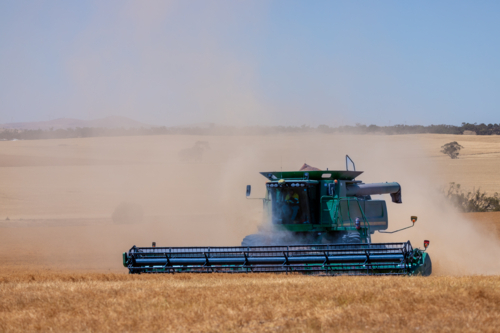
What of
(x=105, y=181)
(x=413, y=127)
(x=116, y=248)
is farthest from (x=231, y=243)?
(x=413, y=127)

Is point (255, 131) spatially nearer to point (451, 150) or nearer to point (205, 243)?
point (451, 150)

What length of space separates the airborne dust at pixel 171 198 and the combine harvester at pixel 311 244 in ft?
12.1

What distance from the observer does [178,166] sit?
60.5m

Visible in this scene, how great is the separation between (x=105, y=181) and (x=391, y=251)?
43449 mm

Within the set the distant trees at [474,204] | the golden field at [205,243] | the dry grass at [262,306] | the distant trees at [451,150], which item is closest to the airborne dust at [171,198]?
the golden field at [205,243]

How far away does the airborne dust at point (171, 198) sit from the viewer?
2033 centimetres

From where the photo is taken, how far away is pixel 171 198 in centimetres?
4419

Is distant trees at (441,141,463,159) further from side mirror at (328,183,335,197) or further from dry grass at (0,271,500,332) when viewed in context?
dry grass at (0,271,500,332)

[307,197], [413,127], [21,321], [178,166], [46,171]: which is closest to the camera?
[21,321]

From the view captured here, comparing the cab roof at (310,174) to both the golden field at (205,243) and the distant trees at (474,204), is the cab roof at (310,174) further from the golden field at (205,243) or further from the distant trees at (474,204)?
the distant trees at (474,204)

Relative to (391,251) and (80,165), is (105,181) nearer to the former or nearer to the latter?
(80,165)

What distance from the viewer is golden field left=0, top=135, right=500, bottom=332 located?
746cm

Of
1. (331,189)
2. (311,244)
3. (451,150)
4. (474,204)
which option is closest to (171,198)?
(474,204)

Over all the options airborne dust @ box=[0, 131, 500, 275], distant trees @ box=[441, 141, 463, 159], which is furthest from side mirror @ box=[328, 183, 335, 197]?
distant trees @ box=[441, 141, 463, 159]
